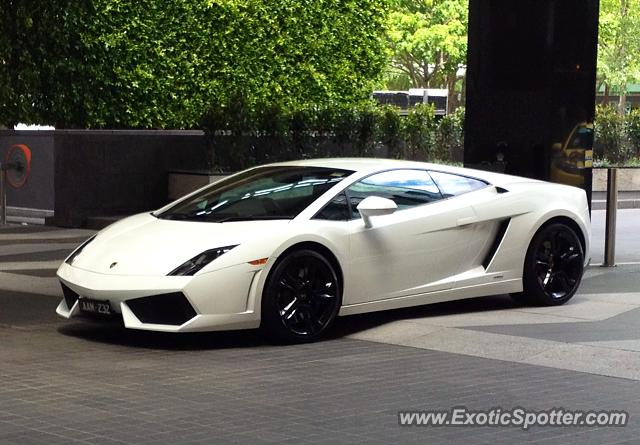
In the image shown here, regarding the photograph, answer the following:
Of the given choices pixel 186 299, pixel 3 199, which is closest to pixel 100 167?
pixel 3 199

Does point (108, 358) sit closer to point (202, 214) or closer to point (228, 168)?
point (202, 214)

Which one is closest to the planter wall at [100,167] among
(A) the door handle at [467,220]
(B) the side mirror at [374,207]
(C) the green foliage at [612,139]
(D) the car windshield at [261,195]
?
(D) the car windshield at [261,195]

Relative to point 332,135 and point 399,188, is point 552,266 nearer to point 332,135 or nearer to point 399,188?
point 399,188

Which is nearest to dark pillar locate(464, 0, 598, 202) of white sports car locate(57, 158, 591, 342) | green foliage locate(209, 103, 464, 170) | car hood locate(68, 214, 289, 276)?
white sports car locate(57, 158, 591, 342)

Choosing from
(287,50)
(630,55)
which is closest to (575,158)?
(287,50)

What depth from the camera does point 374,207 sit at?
9.62m

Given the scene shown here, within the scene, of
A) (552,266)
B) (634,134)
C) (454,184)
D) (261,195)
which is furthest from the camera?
(634,134)

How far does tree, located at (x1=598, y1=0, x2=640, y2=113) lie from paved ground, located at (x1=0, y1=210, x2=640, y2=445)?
38.4 metres

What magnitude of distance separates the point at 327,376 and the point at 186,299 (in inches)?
51.3

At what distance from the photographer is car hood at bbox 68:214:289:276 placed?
9.04 meters

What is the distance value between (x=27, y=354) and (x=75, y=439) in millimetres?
2572

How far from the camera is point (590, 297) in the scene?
38.5 feet

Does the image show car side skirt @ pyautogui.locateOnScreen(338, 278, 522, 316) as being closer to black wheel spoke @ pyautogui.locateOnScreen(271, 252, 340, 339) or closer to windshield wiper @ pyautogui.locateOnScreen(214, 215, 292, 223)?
black wheel spoke @ pyautogui.locateOnScreen(271, 252, 340, 339)

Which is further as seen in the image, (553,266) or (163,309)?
(553,266)
